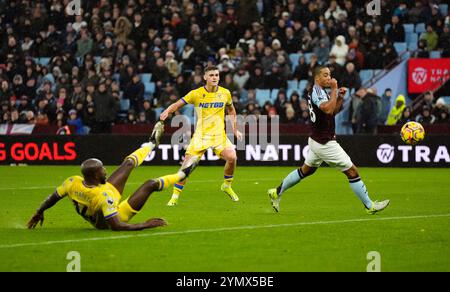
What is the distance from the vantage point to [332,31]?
29.5m

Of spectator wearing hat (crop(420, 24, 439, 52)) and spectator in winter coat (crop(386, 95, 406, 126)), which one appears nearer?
spectator in winter coat (crop(386, 95, 406, 126))

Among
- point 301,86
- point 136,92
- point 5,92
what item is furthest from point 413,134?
point 5,92

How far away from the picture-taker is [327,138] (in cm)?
1377

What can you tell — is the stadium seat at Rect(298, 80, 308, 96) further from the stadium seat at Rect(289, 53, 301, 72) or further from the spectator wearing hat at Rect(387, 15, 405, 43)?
the spectator wearing hat at Rect(387, 15, 405, 43)

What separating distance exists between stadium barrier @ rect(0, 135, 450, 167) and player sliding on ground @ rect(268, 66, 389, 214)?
12.1 metres

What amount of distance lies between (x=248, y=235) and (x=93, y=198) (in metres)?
1.90

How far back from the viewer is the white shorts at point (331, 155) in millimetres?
13625

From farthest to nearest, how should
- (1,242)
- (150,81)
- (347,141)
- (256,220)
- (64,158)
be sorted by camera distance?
1. (150,81)
2. (64,158)
3. (347,141)
4. (256,220)
5. (1,242)

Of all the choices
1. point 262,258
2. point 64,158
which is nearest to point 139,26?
point 64,158

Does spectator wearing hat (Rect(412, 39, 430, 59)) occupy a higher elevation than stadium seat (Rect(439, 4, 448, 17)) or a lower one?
lower

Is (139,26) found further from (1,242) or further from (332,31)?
(1,242)

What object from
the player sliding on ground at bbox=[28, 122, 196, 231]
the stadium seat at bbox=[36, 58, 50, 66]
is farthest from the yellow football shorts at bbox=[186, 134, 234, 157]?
the stadium seat at bbox=[36, 58, 50, 66]

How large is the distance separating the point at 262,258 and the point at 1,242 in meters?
3.23

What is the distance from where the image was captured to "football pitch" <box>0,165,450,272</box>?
948 centimetres
